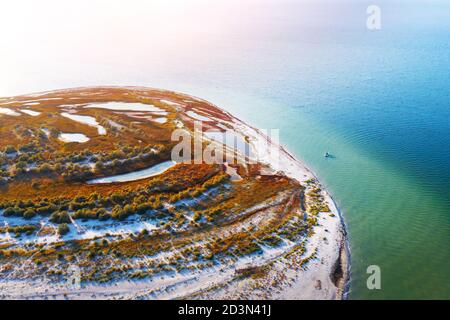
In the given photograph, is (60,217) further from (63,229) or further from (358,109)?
(358,109)

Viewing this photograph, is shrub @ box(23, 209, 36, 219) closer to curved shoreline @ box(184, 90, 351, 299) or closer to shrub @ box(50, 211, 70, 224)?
shrub @ box(50, 211, 70, 224)

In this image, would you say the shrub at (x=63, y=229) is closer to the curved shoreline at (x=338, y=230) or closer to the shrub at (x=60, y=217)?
the shrub at (x=60, y=217)

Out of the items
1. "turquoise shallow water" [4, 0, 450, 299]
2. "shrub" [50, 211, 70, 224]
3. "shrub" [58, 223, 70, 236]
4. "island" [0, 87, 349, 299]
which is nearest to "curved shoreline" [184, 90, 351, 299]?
"island" [0, 87, 349, 299]

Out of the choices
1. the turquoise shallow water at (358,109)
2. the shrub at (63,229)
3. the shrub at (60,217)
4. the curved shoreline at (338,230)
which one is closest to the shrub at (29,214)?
the shrub at (60,217)

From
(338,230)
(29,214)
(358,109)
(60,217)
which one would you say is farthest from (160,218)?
(358,109)
